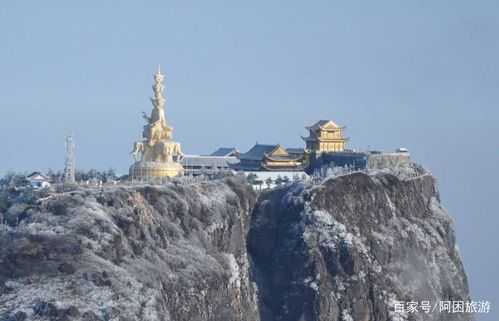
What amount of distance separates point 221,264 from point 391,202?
24099 millimetres

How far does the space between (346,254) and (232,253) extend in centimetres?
947

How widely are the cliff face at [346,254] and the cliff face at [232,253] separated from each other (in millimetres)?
110

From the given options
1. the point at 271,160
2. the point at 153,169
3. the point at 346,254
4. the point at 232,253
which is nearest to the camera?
the point at 232,253

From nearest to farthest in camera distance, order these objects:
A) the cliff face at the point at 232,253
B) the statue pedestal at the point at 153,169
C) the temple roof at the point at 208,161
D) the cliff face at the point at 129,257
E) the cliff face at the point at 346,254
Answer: the cliff face at the point at 129,257 → the cliff face at the point at 232,253 → the cliff face at the point at 346,254 → the statue pedestal at the point at 153,169 → the temple roof at the point at 208,161

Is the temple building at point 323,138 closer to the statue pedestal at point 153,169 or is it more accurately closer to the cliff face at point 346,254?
the cliff face at point 346,254

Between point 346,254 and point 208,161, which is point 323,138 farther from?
point 346,254

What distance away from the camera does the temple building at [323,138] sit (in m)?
161

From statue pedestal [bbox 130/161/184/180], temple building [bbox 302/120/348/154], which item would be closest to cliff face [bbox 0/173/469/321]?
statue pedestal [bbox 130/161/184/180]

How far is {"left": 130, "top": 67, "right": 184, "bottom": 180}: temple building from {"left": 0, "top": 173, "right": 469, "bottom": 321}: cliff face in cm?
601

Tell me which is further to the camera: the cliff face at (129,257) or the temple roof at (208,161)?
the temple roof at (208,161)

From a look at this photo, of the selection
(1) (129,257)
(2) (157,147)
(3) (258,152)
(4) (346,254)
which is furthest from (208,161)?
(1) (129,257)

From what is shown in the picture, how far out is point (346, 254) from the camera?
131 meters

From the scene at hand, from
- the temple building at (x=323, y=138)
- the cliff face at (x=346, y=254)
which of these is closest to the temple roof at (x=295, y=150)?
the temple building at (x=323, y=138)

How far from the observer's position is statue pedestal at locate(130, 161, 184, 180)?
137750 millimetres
